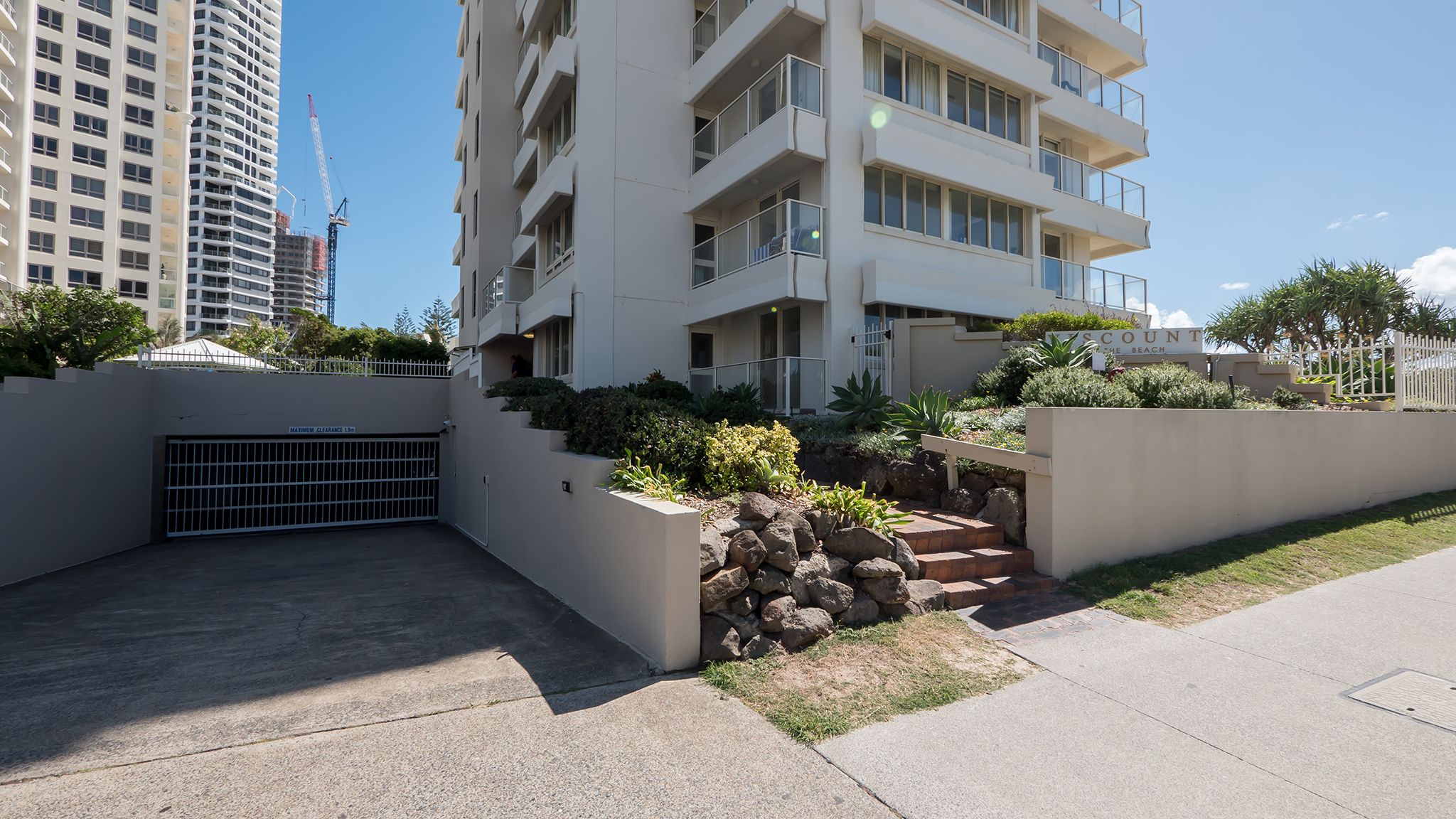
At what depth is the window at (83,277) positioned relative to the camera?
45281mm

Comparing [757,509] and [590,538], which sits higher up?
[757,509]

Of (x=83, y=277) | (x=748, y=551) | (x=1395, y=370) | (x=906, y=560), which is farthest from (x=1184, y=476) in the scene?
(x=83, y=277)

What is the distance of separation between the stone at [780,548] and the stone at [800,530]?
0.18 metres

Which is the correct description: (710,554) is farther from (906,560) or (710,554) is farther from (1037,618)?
(1037,618)

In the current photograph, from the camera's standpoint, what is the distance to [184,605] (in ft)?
28.1

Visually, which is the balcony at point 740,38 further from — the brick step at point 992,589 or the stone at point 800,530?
the brick step at point 992,589

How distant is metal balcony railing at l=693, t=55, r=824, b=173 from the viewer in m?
12.7

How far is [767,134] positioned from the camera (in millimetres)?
12992

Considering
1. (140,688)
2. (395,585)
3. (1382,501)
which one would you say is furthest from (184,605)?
(1382,501)

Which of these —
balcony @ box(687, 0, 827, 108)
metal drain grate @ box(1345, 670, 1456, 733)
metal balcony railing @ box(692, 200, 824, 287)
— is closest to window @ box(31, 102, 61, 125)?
balcony @ box(687, 0, 827, 108)

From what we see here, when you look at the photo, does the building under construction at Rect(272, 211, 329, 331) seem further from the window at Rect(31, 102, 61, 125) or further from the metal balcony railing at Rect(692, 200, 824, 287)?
the metal balcony railing at Rect(692, 200, 824, 287)

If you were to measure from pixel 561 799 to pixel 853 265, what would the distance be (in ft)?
38.4

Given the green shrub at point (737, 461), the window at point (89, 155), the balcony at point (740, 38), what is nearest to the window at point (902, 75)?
the balcony at point (740, 38)

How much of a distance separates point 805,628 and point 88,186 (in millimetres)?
65990
